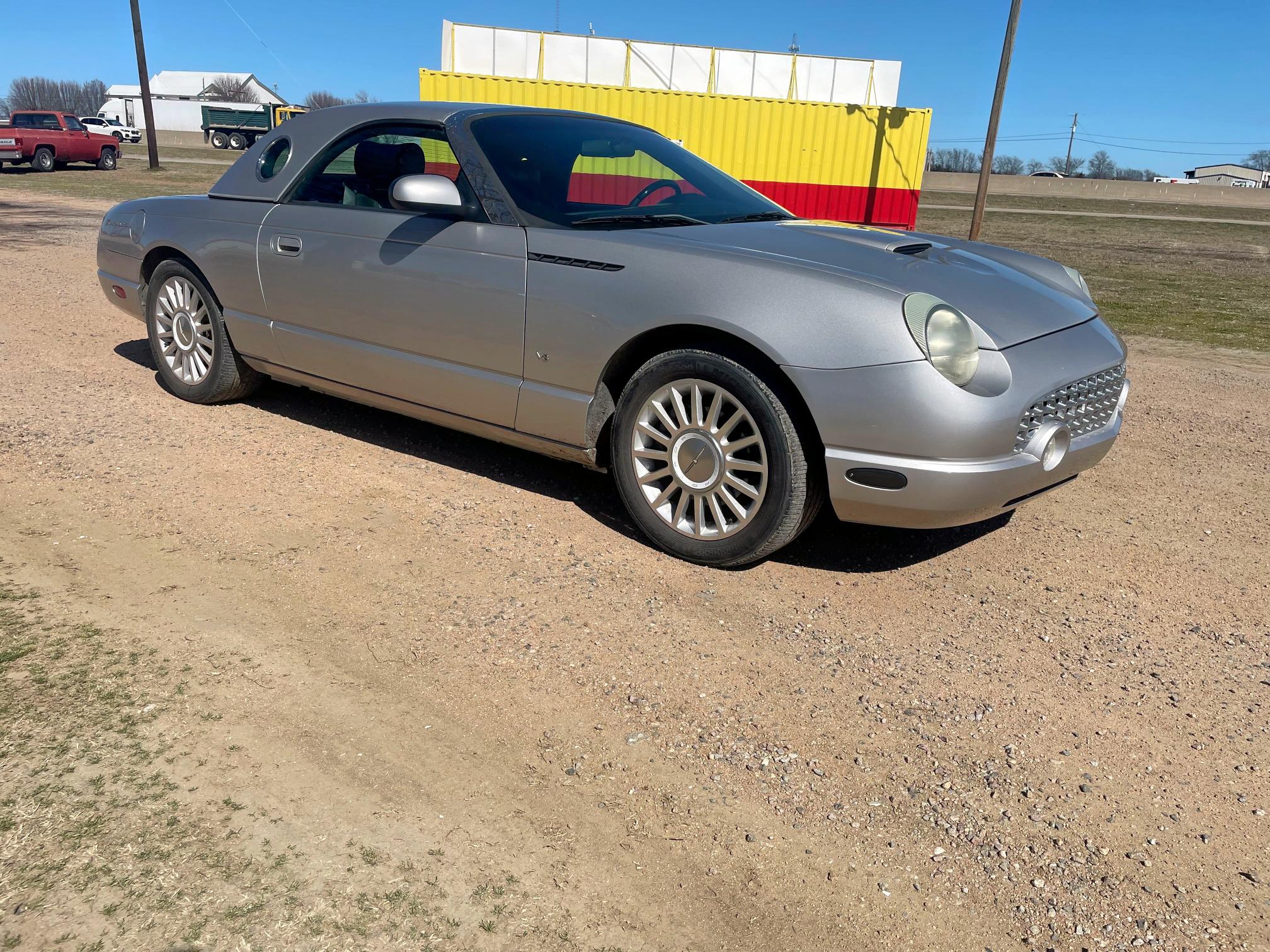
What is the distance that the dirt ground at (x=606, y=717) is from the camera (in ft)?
6.80

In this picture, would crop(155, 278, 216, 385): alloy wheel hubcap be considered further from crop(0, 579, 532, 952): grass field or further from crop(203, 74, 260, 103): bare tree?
crop(203, 74, 260, 103): bare tree

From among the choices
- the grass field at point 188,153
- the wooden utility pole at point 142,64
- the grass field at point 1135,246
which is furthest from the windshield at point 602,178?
the grass field at point 188,153

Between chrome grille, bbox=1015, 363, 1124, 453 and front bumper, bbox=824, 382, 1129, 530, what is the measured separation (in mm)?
99

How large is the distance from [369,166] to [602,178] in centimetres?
108

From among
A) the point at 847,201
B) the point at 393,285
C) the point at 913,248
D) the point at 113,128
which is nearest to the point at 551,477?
the point at 393,285

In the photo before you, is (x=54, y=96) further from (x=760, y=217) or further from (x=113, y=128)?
(x=760, y=217)

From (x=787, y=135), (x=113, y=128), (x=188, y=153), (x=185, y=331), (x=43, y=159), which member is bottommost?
(x=188, y=153)

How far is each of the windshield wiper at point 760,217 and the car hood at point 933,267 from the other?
11cm

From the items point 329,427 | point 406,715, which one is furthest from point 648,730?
point 329,427

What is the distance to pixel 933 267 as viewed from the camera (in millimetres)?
3664

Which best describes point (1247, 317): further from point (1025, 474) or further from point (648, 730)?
point (648, 730)

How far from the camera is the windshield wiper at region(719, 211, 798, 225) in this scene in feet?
14.2

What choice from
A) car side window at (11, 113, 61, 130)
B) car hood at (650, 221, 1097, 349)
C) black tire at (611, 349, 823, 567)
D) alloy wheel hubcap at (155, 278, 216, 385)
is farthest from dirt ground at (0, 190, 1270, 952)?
car side window at (11, 113, 61, 130)

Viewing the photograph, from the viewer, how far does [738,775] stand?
2521 mm
